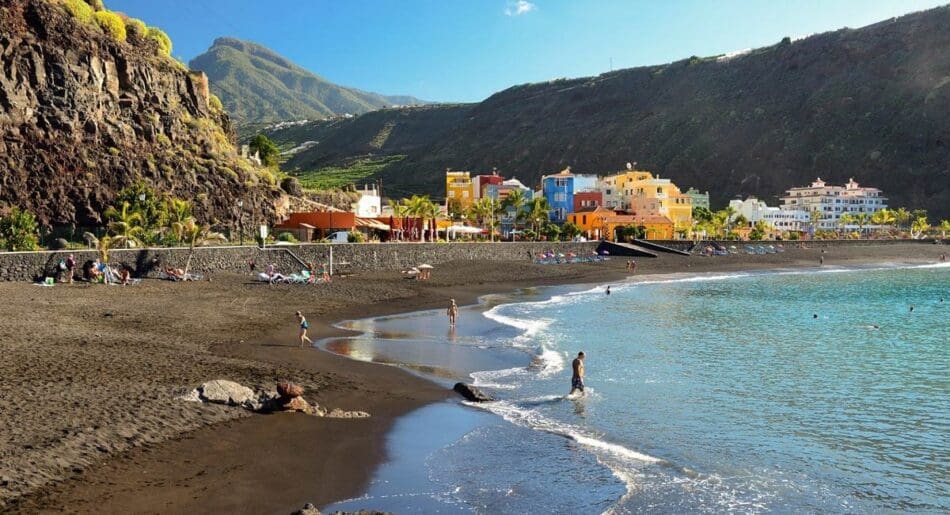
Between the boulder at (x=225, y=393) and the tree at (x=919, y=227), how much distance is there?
401ft

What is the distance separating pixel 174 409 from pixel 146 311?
600 inches

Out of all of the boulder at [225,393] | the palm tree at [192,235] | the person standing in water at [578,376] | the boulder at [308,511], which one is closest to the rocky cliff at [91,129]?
the palm tree at [192,235]

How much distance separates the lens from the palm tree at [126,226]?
38062mm

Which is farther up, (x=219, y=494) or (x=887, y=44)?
(x=887, y=44)

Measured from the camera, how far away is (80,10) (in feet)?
157

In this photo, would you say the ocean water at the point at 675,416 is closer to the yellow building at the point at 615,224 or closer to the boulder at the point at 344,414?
the boulder at the point at 344,414

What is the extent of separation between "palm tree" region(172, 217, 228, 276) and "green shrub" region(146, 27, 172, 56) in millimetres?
20864

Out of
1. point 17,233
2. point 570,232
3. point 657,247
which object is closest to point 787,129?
point 657,247

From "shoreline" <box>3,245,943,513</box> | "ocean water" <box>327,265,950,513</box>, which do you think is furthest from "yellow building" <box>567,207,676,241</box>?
"shoreline" <box>3,245,943,513</box>

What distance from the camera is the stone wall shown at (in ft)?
101

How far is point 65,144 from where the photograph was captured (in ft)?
139

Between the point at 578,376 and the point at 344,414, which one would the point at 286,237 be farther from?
the point at 344,414

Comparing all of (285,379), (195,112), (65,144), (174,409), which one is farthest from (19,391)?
(195,112)

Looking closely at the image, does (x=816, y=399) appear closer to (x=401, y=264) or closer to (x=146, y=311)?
(x=146, y=311)
